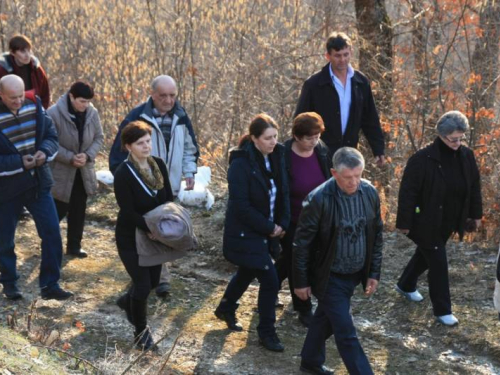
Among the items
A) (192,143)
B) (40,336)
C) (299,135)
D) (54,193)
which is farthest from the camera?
(54,193)

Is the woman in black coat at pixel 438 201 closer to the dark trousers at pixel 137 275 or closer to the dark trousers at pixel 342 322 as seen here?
the dark trousers at pixel 342 322

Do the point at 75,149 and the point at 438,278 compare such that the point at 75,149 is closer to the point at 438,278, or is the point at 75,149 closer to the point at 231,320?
the point at 231,320

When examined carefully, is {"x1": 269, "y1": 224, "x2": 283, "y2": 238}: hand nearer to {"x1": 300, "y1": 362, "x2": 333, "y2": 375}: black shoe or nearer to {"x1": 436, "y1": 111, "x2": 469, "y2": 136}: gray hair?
{"x1": 300, "y1": 362, "x2": 333, "y2": 375}: black shoe

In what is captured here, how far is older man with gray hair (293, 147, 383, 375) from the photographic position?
489 cm

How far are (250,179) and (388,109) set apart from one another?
476 cm

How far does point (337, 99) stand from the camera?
693 centimetres

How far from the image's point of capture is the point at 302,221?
16.4 feet

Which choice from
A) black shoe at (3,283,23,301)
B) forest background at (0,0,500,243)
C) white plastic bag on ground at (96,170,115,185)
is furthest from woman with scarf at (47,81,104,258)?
forest background at (0,0,500,243)

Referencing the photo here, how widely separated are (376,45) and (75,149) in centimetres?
477

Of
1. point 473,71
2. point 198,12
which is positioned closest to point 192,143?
point 473,71

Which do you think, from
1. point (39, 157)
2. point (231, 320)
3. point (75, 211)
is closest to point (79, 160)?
point (75, 211)

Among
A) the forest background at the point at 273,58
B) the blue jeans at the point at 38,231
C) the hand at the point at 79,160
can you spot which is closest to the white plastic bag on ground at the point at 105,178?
the forest background at the point at 273,58

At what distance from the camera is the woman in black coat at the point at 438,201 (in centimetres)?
618

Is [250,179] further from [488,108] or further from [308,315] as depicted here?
[488,108]
